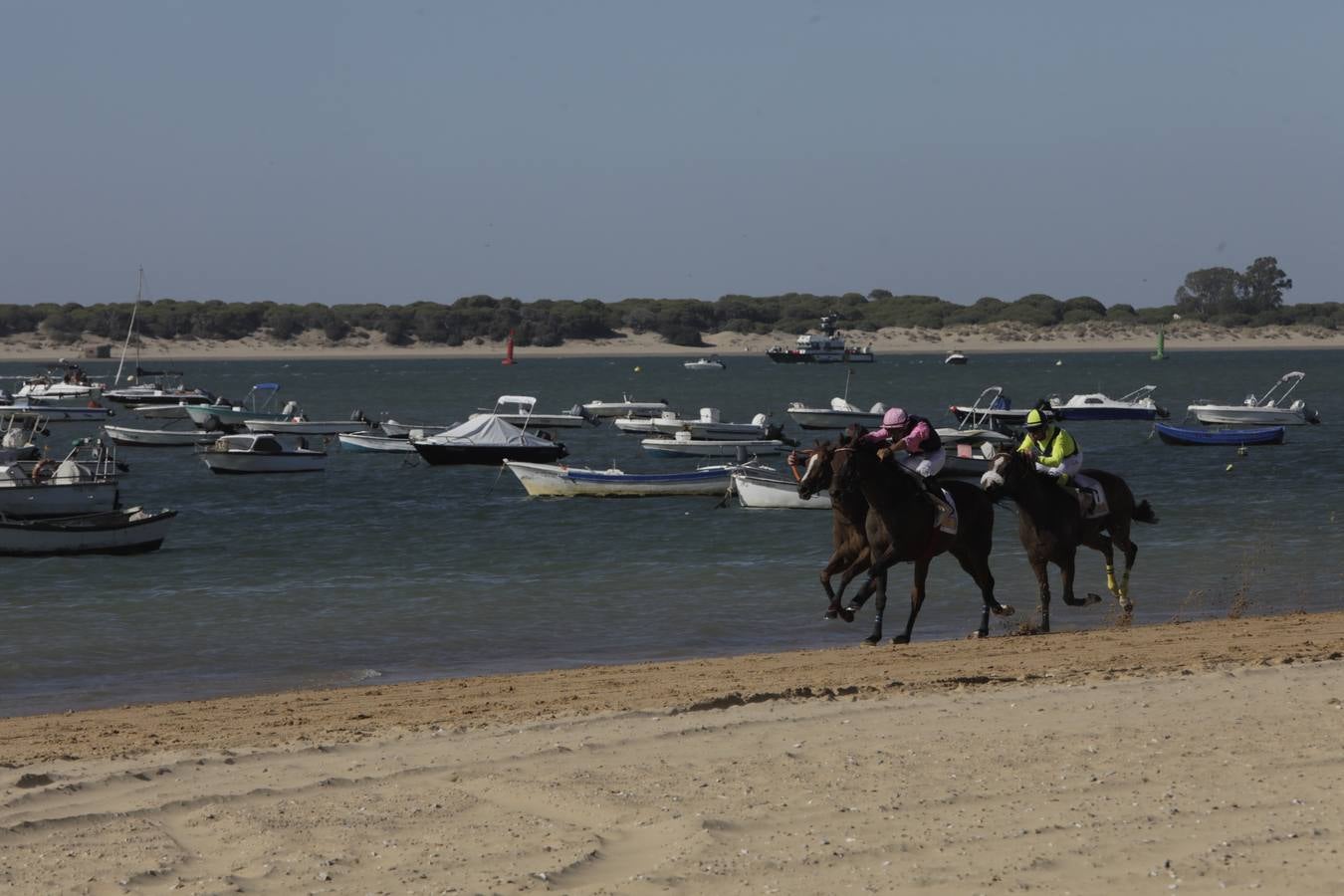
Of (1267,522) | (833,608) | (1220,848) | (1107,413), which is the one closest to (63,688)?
(833,608)

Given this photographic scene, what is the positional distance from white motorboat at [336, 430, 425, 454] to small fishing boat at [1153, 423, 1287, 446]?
2712 centimetres

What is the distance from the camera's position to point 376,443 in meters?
64.2

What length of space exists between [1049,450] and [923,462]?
1891 millimetres

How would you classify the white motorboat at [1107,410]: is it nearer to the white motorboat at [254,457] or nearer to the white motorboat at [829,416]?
the white motorboat at [829,416]

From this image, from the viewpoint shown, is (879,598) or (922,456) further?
(879,598)

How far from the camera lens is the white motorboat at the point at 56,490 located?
33.0 m

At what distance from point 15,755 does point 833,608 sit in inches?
338

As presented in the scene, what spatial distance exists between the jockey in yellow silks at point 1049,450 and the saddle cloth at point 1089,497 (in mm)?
296

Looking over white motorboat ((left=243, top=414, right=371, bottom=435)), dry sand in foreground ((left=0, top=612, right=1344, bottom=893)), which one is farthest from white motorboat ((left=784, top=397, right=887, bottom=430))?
dry sand in foreground ((left=0, top=612, right=1344, bottom=893))

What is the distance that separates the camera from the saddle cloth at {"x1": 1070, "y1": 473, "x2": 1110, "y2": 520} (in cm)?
1888

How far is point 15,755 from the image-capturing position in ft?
39.5

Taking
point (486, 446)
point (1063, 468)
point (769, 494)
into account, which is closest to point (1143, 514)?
point (1063, 468)

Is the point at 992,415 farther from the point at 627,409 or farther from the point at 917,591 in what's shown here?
the point at 917,591

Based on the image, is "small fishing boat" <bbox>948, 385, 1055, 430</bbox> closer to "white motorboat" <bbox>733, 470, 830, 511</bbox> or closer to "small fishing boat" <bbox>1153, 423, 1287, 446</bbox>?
"small fishing boat" <bbox>1153, 423, 1287, 446</bbox>
